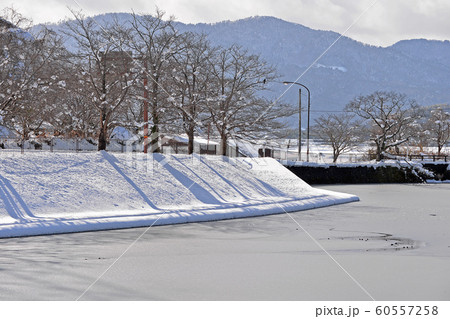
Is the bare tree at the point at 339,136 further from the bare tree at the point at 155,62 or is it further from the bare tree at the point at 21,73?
the bare tree at the point at 21,73

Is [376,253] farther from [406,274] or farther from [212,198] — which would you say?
[212,198]

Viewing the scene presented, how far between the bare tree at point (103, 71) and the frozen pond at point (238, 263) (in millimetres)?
15272

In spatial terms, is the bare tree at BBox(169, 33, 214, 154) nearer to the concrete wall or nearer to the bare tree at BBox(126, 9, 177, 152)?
the bare tree at BBox(126, 9, 177, 152)

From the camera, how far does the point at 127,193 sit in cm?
2034

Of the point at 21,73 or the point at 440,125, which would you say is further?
the point at 440,125

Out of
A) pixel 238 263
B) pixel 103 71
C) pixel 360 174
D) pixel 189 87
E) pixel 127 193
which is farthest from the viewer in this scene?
pixel 360 174

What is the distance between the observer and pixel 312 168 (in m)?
43.2

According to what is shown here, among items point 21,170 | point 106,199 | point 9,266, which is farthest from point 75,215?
point 9,266

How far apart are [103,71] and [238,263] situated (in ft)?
73.0

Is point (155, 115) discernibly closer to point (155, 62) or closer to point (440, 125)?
point (155, 62)

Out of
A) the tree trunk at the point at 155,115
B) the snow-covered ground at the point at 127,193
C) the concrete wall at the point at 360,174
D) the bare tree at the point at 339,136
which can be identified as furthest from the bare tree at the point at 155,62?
the bare tree at the point at 339,136

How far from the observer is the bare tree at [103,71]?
3050 cm

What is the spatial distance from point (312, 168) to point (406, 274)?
111 feet

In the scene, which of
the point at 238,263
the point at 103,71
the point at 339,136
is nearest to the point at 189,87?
the point at 103,71
